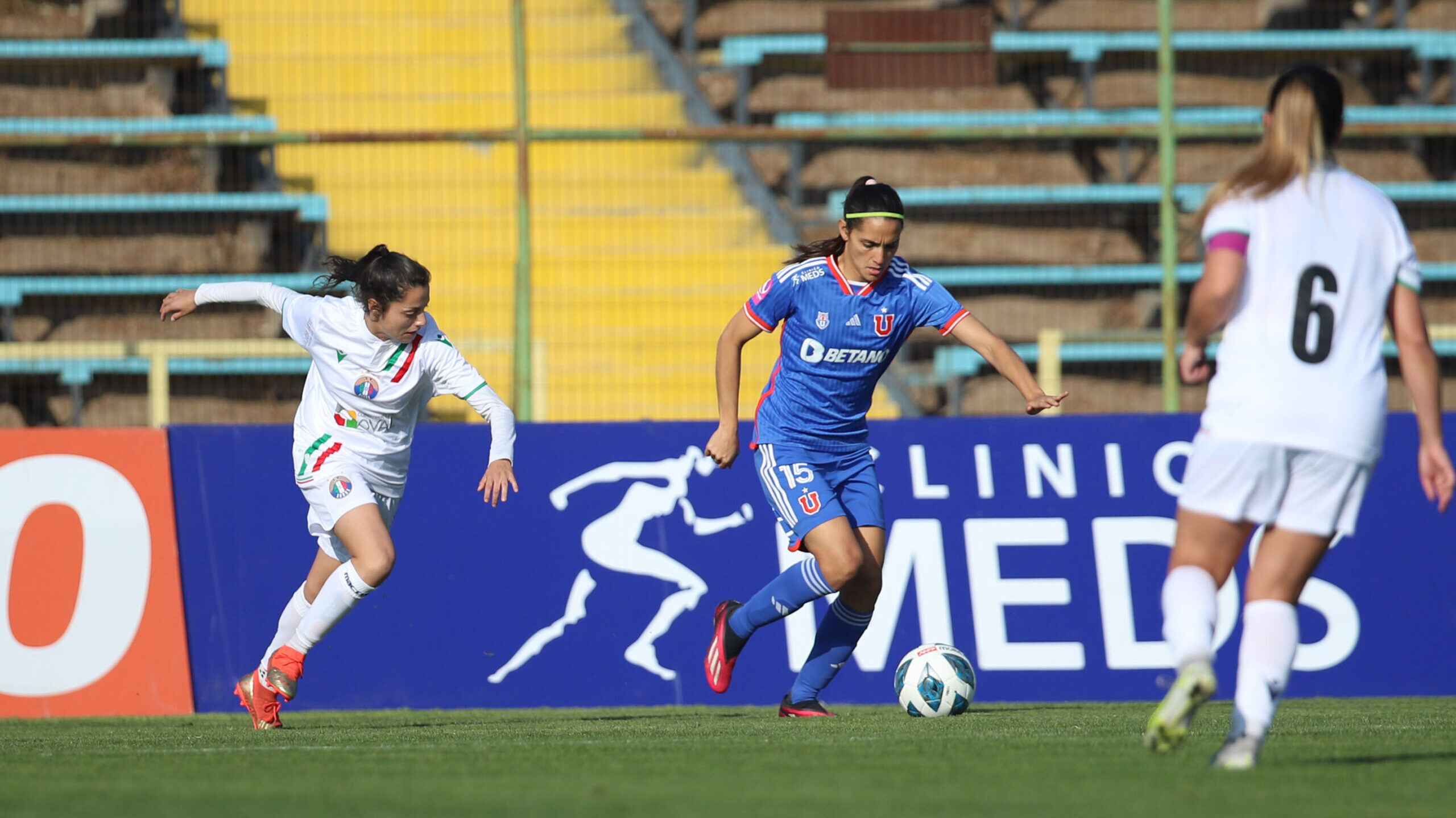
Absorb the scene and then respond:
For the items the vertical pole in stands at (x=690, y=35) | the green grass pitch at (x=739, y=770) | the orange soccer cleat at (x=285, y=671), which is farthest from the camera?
the vertical pole in stands at (x=690, y=35)

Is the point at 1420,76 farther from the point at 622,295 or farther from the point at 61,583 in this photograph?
the point at 61,583

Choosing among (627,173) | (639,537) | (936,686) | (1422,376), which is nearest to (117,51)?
(627,173)

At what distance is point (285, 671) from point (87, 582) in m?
2.41

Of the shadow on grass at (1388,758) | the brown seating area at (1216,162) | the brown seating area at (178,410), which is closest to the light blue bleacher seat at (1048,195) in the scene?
the brown seating area at (1216,162)

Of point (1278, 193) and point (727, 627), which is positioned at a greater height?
point (1278, 193)

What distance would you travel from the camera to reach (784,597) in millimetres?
6742

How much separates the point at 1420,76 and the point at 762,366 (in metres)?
6.14

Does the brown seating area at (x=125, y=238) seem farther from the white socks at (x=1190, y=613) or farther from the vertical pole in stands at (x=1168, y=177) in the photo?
the white socks at (x=1190, y=613)

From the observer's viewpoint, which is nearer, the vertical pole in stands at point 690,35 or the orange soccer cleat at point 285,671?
the orange soccer cleat at point 285,671

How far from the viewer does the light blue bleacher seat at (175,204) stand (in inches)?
444

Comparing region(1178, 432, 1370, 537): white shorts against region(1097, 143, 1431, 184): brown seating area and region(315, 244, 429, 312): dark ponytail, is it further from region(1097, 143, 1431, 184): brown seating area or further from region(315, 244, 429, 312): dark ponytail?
region(1097, 143, 1431, 184): brown seating area

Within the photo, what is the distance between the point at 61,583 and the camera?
8312 mm

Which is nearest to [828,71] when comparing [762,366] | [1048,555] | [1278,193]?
[762,366]

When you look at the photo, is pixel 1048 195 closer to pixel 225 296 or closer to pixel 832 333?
pixel 832 333
